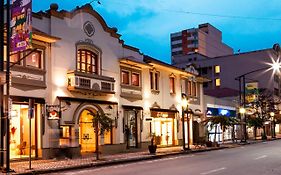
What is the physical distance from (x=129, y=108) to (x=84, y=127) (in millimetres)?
4812

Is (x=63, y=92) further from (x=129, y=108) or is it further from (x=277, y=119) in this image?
(x=277, y=119)

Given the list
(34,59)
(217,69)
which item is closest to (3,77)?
(34,59)

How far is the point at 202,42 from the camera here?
126312mm

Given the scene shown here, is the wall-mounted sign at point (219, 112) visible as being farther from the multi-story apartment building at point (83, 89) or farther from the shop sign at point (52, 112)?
the shop sign at point (52, 112)

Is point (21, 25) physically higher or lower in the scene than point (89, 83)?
higher

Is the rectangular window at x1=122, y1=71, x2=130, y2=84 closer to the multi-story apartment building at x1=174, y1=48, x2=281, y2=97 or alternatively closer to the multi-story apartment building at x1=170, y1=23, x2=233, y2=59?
the multi-story apartment building at x1=174, y1=48, x2=281, y2=97

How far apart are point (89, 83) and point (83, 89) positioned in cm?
82

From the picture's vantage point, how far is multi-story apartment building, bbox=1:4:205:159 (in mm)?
24641

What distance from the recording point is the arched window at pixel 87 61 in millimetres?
28809

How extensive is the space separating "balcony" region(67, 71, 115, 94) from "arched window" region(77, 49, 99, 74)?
0.91 meters

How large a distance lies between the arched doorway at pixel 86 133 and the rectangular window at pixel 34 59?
212 inches

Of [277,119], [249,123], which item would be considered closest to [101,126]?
[249,123]

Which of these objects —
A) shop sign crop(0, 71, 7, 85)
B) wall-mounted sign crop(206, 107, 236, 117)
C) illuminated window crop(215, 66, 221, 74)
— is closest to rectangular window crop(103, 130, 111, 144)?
shop sign crop(0, 71, 7, 85)

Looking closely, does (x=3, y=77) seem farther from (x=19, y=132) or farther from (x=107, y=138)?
(x=107, y=138)
